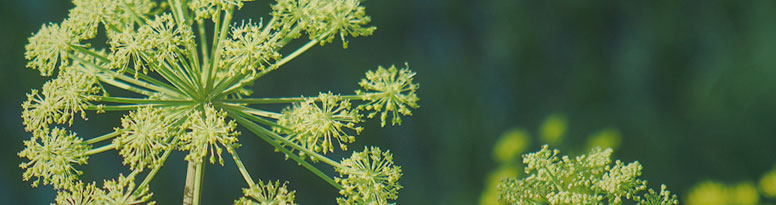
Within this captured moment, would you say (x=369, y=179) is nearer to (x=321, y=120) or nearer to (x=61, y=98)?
(x=321, y=120)

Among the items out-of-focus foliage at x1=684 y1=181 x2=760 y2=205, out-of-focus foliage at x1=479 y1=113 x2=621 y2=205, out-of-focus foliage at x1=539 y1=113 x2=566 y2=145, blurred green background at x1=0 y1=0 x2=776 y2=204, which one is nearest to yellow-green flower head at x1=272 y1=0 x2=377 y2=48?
out-of-focus foliage at x1=684 y1=181 x2=760 y2=205

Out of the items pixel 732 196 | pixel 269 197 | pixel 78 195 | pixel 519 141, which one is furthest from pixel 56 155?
pixel 519 141

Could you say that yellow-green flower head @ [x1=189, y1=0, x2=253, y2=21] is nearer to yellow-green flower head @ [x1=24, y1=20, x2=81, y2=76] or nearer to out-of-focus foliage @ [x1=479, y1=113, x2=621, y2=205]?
yellow-green flower head @ [x1=24, y1=20, x2=81, y2=76]

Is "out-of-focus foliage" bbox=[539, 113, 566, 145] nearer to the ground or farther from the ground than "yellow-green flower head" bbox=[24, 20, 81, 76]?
farther from the ground

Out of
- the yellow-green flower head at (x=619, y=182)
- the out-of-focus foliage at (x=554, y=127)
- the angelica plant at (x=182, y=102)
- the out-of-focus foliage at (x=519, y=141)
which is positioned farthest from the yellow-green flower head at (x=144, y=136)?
the out-of-focus foliage at (x=554, y=127)

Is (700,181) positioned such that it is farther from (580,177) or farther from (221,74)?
(221,74)

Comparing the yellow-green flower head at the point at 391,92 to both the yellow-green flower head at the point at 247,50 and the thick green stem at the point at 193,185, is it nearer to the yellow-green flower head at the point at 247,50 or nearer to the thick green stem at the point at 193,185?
the yellow-green flower head at the point at 247,50

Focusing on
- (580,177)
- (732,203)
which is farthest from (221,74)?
(732,203)
